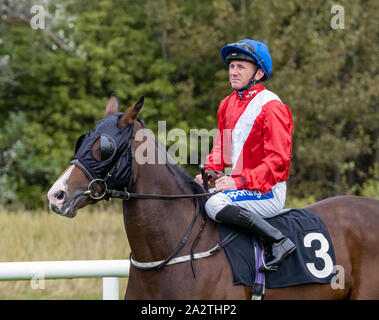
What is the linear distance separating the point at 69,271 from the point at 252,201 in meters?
2.14

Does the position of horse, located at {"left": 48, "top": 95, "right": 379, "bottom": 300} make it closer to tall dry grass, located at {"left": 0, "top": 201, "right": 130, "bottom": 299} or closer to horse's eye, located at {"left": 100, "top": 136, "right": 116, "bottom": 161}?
horse's eye, located at {"left": 100, "top": 136, "right": 116, "bottom": 161}

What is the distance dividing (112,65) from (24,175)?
15.4 feet

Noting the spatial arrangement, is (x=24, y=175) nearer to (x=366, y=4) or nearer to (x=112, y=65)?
(x=112, y=65)

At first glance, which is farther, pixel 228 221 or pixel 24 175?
pixel 24 175

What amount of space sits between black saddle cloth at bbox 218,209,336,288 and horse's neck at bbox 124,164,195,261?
1.15ft

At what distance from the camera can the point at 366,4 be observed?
18172 mm

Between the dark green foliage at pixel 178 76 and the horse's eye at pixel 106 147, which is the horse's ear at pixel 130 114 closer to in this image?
the horse's eye at pixel 106 147

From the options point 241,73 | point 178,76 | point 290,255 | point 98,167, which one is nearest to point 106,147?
point 98,167

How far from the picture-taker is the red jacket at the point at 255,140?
361 cm

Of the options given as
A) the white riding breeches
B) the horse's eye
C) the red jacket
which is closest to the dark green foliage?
the red jacket

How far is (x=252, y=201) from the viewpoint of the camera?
374 centimetres

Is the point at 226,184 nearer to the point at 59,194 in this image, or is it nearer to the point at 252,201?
the point at 252,201

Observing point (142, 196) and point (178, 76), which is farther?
point (178, 76)

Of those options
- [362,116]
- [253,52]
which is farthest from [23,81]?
[253,52]
